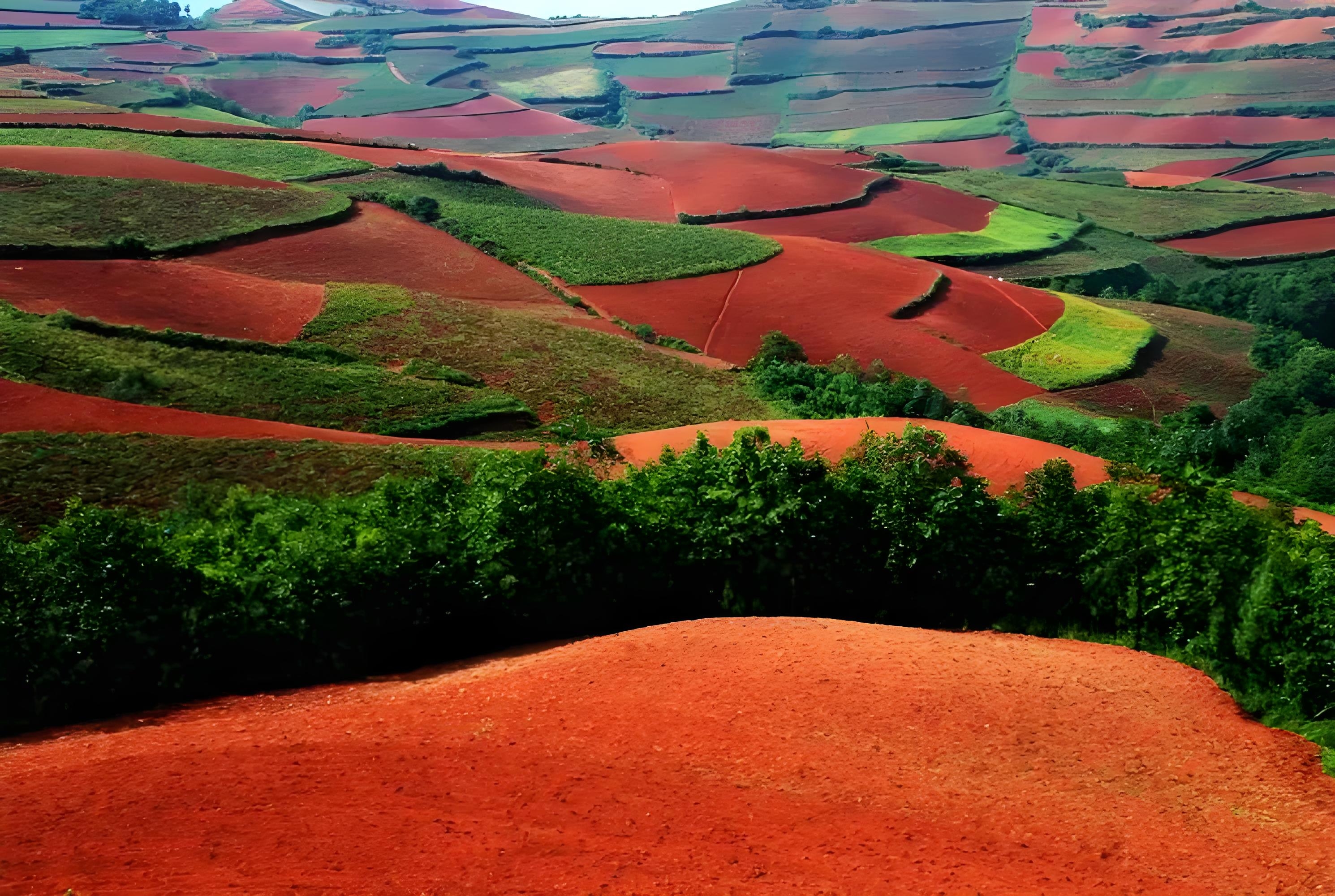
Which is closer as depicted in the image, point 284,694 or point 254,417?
point 284,694

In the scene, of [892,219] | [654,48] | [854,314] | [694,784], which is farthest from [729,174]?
[654,48]

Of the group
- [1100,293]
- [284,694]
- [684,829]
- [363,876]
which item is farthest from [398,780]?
[1100,293]

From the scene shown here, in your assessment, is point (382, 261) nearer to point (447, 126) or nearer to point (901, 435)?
→ point (901, 435)

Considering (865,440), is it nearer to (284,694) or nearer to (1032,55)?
(284,694)

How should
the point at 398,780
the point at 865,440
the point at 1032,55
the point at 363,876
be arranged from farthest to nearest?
the point at 1032,55 → the point at 865,440 → the point at 398,780 → the point at 363,876

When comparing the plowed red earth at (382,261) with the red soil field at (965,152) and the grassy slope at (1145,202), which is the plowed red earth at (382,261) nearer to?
the grassy slope at (1145,202)
